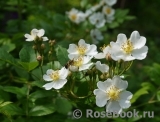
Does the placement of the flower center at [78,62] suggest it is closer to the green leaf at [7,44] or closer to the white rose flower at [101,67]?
the white rose flower at [101,67]

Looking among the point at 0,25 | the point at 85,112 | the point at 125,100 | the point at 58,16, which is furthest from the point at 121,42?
the point at 0,25

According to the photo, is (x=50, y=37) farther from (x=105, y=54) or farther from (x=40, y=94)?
(x=105, y=54)

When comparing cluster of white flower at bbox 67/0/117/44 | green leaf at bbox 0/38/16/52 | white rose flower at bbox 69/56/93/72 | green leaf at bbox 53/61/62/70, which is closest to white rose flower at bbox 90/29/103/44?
cluster of white flower at bbox 67/0/117/44

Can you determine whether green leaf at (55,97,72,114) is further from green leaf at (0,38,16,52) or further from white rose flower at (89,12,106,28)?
white rose flower at (89,12,106,28)

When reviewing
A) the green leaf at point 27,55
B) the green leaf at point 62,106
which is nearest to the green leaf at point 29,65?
the green leaf at point 27,55

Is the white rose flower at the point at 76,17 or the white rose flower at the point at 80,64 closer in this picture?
the white rose flower at the point at 80,64

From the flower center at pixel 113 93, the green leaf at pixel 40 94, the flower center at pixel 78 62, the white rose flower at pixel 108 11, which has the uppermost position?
the white rose flower at pixel 108 11
